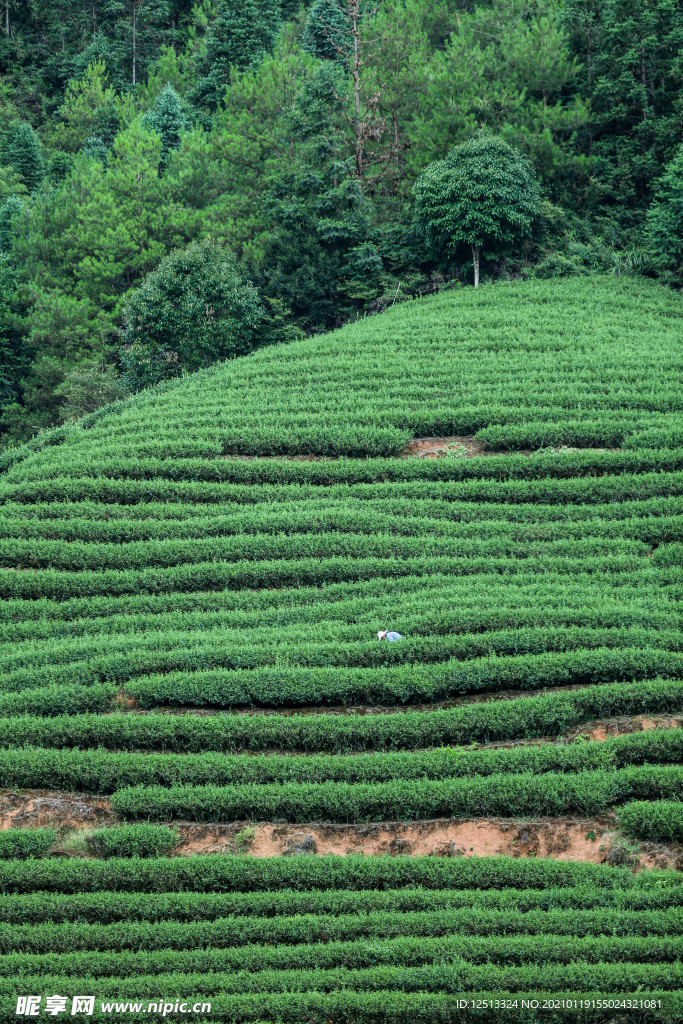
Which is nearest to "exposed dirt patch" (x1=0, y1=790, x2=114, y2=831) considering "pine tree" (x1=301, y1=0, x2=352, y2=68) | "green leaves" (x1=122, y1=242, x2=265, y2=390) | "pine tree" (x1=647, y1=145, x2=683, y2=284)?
"green leaves" (x1=122, y1=242, x2=265, y2=390)

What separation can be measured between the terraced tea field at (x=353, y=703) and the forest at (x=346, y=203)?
29.5 ft

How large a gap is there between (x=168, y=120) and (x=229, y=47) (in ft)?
27.4

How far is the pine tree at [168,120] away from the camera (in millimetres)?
50438

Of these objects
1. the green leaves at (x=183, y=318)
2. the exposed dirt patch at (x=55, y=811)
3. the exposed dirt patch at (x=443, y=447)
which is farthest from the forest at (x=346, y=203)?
the exposed dirt patch at (x=55, y=811)

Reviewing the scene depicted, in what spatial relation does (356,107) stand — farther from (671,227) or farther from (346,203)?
(671,227)

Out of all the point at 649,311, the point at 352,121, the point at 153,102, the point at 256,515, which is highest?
the point at 153,102

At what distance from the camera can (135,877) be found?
10.5 meters

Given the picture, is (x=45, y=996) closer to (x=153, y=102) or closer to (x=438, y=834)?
(x=438, y=834)

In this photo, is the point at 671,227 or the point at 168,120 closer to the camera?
the point at 671,227

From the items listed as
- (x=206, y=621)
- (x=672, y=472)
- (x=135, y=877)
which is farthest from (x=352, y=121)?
(x=135, y=877)

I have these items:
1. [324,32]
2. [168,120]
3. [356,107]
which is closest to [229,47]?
[324,32]

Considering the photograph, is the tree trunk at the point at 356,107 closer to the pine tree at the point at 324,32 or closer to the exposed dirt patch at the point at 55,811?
the pine tree at the point at 324,32

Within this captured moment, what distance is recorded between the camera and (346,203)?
35094 millimetres

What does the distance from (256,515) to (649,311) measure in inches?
626
